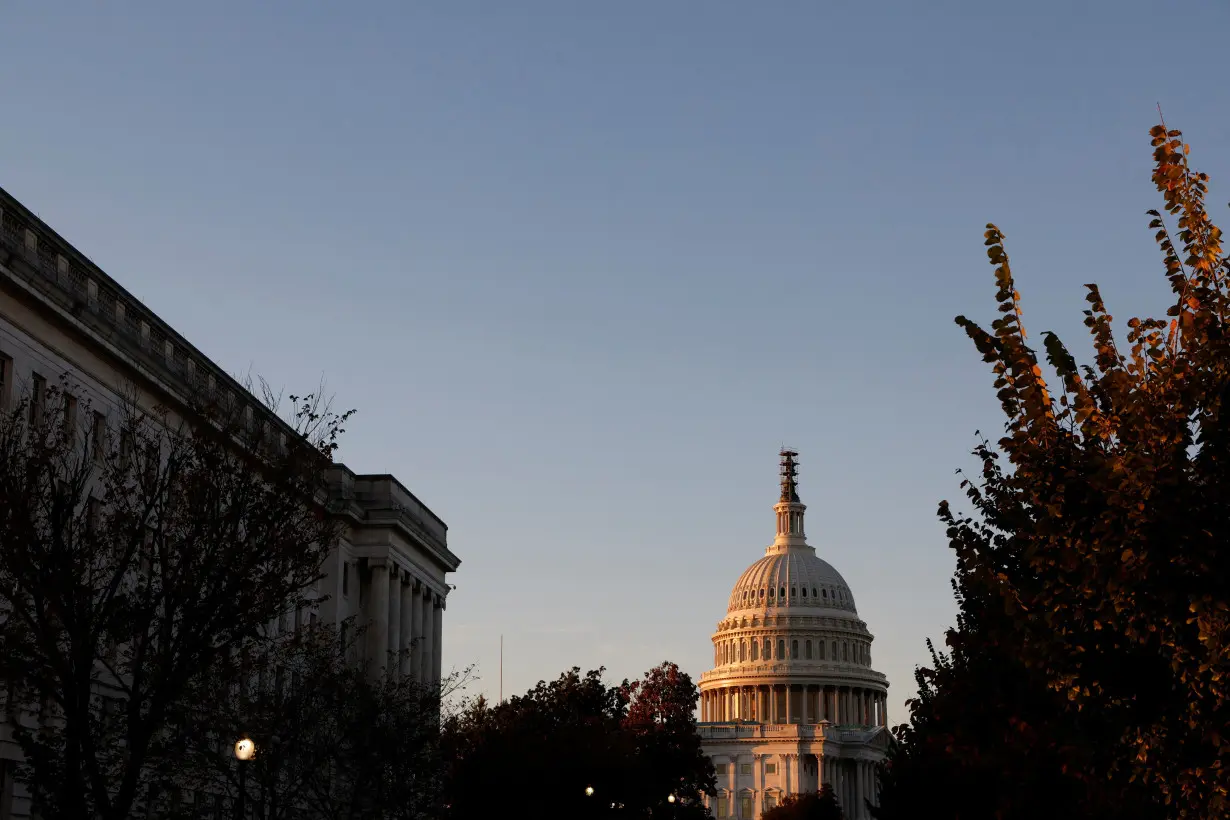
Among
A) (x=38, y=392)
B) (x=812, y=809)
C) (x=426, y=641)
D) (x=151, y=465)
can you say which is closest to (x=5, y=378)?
(x=38, y=392)

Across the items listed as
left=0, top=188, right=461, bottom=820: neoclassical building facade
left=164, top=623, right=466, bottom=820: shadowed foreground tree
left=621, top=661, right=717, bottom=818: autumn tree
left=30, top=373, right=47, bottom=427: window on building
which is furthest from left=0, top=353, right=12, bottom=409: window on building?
left=621, top=661, right=717, bottom=818: autumn tree

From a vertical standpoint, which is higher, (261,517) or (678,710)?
(678,710)

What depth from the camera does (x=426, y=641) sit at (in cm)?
8600

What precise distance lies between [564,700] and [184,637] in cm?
6219

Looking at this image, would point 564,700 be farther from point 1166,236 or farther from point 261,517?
point 1166,236

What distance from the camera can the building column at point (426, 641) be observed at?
83.6 meters

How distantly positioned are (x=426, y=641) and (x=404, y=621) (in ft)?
14.3

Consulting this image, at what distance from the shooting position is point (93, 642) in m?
30.5

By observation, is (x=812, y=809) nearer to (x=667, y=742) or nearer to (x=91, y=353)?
(x=667, y=742)

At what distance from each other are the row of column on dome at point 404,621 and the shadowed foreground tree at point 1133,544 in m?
53.6

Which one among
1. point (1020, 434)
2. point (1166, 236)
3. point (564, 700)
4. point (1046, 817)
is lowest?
point (1046, 817)

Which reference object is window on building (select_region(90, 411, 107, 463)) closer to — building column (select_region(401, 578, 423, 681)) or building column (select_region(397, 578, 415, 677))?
building column (select_region(397, 578, 415, 677))

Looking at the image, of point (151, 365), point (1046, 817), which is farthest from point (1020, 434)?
point (151, 365)

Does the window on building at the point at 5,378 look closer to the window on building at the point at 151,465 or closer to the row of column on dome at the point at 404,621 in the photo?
the window on building at the point at 151,465
